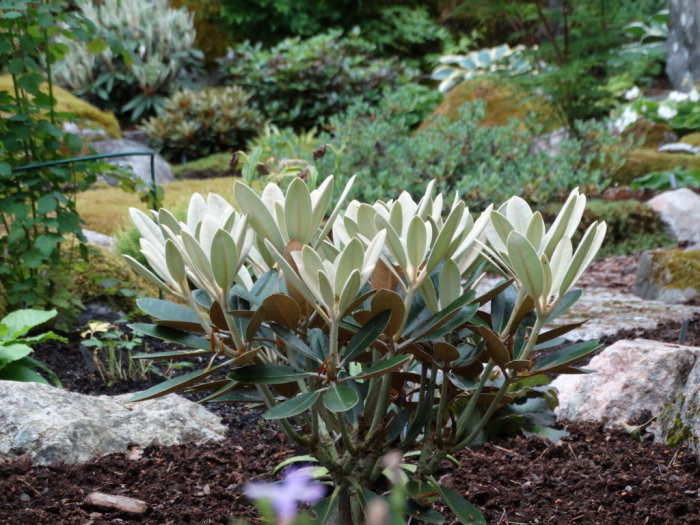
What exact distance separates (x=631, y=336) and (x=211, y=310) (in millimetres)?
2950

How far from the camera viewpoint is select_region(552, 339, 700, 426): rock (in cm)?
262

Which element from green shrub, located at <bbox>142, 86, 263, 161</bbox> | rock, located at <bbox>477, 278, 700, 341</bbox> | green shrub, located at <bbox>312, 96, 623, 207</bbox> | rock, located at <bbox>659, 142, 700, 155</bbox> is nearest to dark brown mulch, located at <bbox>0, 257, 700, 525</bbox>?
rock, located at <bbox>477, 278, 700, 341</bbox>

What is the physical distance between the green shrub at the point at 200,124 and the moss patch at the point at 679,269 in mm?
7690

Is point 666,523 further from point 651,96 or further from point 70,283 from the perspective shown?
point 651,96

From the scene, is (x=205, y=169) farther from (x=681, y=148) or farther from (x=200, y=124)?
(x=681, y=148)

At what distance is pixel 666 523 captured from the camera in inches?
70.6

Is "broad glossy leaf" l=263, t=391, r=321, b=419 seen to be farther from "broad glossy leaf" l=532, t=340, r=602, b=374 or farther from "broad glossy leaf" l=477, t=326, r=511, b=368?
"broad glossy leaf" l=532, t=340, r=602, b=374

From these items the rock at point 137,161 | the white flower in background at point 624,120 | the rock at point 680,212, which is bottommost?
the rock at point 680,212

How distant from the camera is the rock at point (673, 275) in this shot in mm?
5000

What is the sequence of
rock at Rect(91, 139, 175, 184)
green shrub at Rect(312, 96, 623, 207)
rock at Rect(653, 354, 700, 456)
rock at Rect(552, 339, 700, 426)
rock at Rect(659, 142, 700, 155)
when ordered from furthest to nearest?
rock at Rect(91, 139, 175, 184) → rock at Rect(659, 142, 700, 155) → green shrub at Rect(312, 96, 623, 207) → rock at Rect(552, 339, 700, 426) → rock at Rect(653, 354, 700, 456)

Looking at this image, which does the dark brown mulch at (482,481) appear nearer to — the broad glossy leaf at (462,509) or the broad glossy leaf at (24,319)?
Result: the broad glossy leaf at (462,509)

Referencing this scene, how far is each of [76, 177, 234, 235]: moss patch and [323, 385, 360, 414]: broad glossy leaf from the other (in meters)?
4.62

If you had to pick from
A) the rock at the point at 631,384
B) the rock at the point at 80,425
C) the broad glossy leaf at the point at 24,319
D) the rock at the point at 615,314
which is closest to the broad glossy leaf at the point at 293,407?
the rock at the point at 80,425

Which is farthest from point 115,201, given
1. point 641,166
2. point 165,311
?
point 165,311
